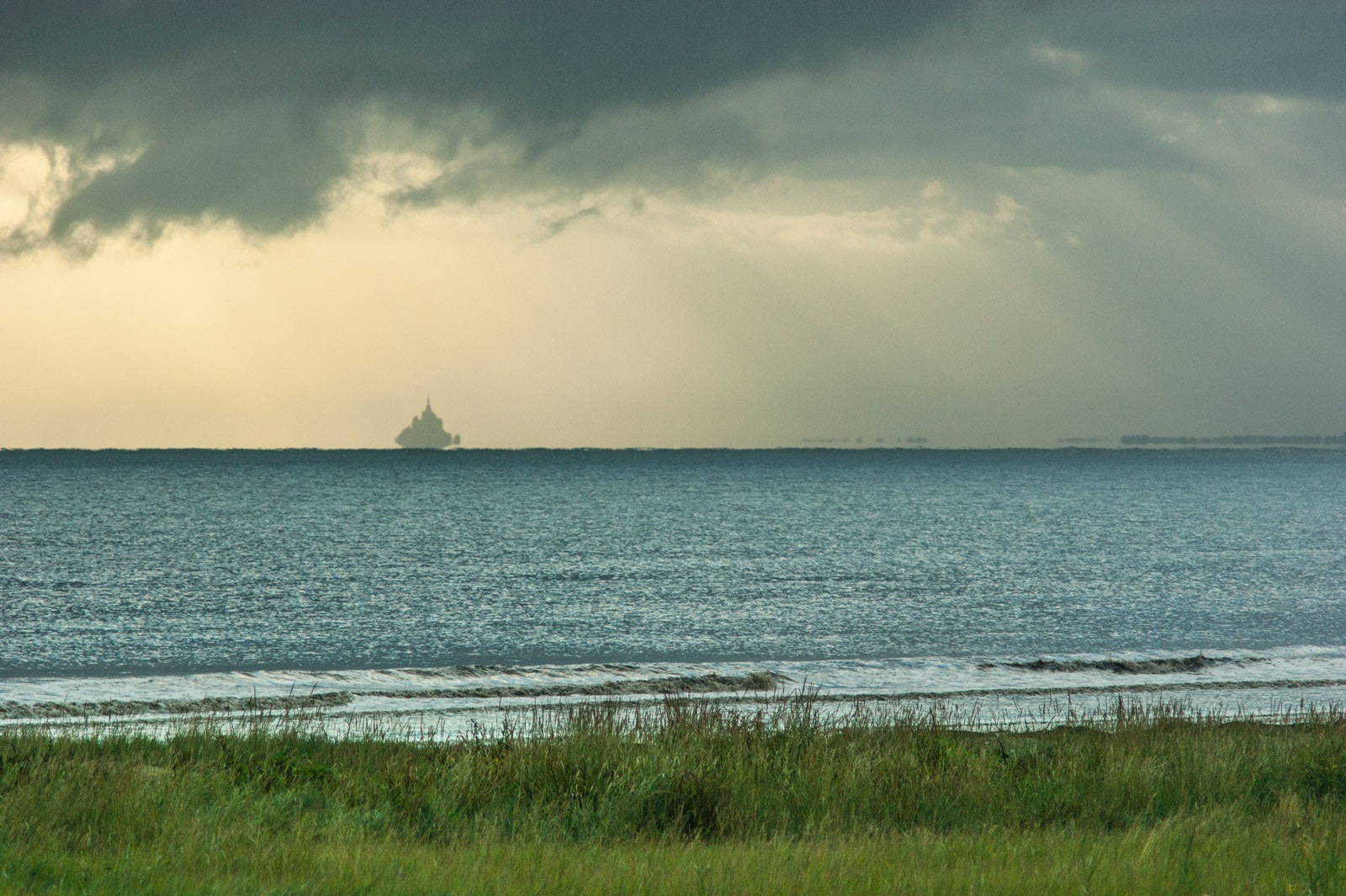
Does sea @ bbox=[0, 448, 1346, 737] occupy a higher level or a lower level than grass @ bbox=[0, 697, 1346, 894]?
lower

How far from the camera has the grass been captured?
7254mm

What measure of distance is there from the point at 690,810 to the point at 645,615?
27531mm

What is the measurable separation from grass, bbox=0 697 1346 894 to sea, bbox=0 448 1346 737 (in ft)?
11.6

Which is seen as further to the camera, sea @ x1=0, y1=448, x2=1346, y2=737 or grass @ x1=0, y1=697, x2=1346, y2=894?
sea @ x1=0, y1=448, x2=1346, y2=737

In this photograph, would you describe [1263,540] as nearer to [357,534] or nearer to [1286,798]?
[357,534]

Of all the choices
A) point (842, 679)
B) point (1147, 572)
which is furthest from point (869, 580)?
point (842, 679)

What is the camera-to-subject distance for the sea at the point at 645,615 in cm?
2284

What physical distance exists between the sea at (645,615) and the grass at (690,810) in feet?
11.6

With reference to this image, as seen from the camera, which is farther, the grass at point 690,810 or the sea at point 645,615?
the sea at point 645,615

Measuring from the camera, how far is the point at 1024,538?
76062mm

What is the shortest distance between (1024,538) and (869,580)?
99.4ft

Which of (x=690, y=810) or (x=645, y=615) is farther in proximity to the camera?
(x=645, y=615)

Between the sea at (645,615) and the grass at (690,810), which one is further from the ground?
the grass at (690,810)

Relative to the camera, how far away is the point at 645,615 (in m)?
37.9
